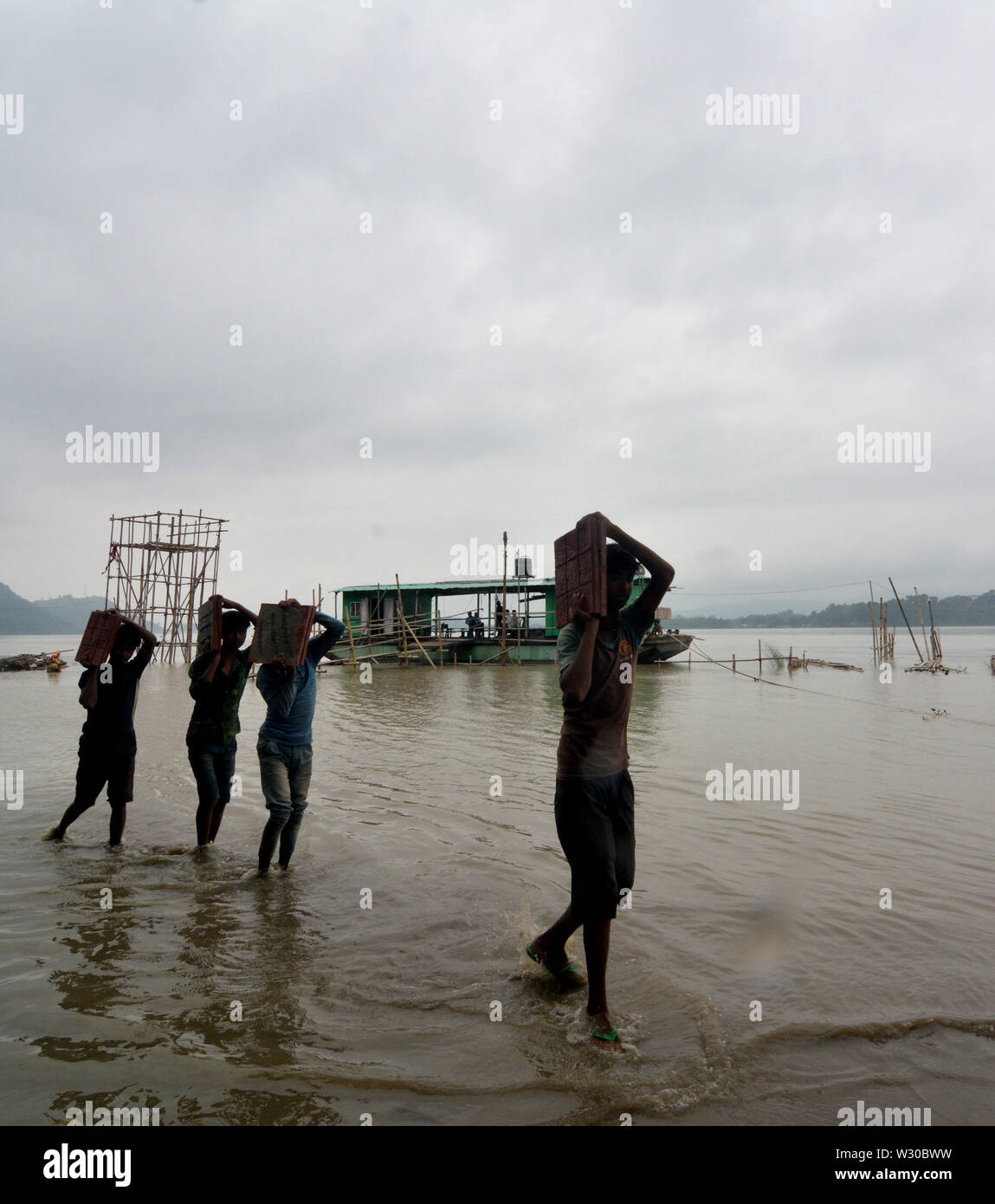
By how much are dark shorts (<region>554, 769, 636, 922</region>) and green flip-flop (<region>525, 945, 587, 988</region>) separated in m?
0.52

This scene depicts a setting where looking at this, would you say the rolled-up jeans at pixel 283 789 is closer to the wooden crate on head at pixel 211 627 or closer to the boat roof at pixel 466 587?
the wooden crate on head at pixel 211 627

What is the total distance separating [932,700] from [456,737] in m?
17.3

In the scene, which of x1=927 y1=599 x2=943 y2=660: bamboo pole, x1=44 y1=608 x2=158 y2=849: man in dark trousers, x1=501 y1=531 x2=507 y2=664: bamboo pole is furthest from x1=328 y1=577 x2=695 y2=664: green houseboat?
x1=44 y1=608 x2=158 y2=849: man in dark trousers

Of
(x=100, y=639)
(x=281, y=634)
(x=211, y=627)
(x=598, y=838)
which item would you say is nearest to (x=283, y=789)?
(x=281, y=634)

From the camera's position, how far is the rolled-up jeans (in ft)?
17.2

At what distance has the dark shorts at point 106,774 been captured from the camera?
19.9ft

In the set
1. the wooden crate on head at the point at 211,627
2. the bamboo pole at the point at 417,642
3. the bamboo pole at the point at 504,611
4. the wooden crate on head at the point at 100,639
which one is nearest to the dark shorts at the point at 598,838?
the wooden crate on head at the point at 211,627

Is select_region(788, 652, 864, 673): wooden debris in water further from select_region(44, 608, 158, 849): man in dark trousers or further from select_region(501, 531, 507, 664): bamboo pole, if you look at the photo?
select_region(44, 608, 158, 849): man in dark trousers

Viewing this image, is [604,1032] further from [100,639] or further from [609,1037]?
[100,639]

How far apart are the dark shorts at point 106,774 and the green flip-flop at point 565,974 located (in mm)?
4017

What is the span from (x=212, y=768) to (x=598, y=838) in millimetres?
3898
